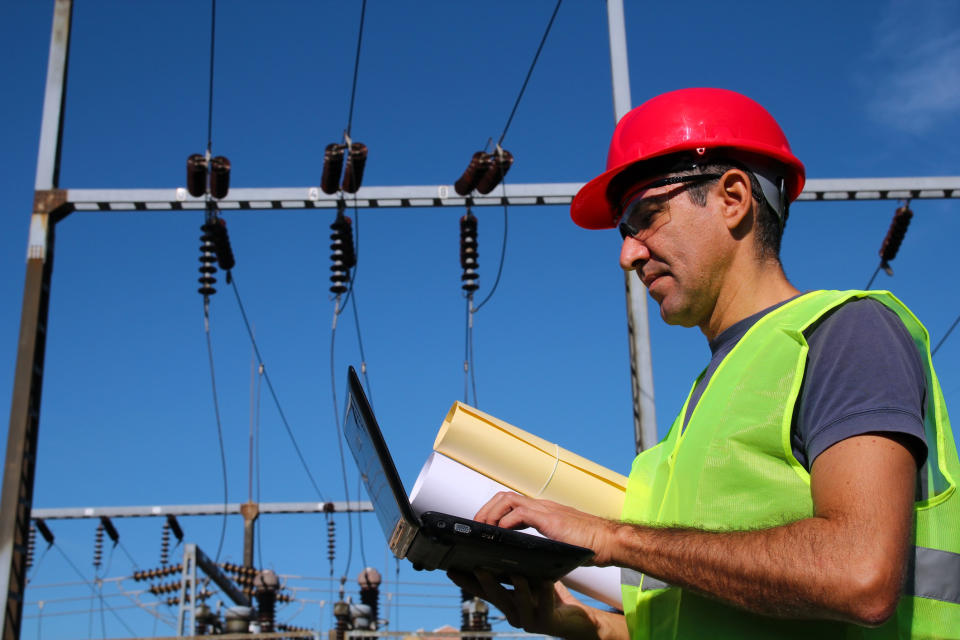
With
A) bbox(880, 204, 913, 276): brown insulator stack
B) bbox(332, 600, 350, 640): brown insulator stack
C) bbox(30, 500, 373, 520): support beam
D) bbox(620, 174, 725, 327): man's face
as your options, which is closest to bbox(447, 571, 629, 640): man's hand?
bbox(620, 174, 725, 327): man's face

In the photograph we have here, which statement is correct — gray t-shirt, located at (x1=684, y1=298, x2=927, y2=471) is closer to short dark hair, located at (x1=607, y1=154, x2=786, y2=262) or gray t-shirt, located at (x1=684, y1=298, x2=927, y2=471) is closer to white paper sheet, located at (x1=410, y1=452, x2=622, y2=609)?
short dark hair, located at (x1=607, y1=154, x2=786, y2=262)

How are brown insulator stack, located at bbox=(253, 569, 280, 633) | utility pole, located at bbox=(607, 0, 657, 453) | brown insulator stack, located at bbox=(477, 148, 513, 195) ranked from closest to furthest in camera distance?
1. utility pole, located at bbox=(607, 0, 657, 453)
2. brown insulator stack, located at bbox=(477, 148, 513, 195)
3. brown insulator stack, located at bbox=(253, 569, 280, 633)

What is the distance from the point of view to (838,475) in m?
1.48

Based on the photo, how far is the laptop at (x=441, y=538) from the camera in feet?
5.39

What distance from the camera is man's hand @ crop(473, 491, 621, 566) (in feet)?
5.48

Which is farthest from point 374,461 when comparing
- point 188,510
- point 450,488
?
point 188,510

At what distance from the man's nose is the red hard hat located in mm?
172

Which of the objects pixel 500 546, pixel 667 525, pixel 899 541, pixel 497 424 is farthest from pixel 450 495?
pixel 899 541

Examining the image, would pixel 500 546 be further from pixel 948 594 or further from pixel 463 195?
pixel 463 195

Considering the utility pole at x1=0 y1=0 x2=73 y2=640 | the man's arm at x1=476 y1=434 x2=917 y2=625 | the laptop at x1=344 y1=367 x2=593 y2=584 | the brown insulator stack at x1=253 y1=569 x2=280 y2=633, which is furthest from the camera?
the brown insulator stack at x1=253 y1=569 x2=280 y2=633

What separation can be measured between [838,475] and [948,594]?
10.6 inches

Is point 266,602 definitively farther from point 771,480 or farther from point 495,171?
point 771,480

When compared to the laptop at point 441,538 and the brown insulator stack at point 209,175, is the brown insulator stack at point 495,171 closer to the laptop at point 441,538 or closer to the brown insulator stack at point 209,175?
the brown insulator stack at point 209,175

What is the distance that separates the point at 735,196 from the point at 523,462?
70 centimetres
